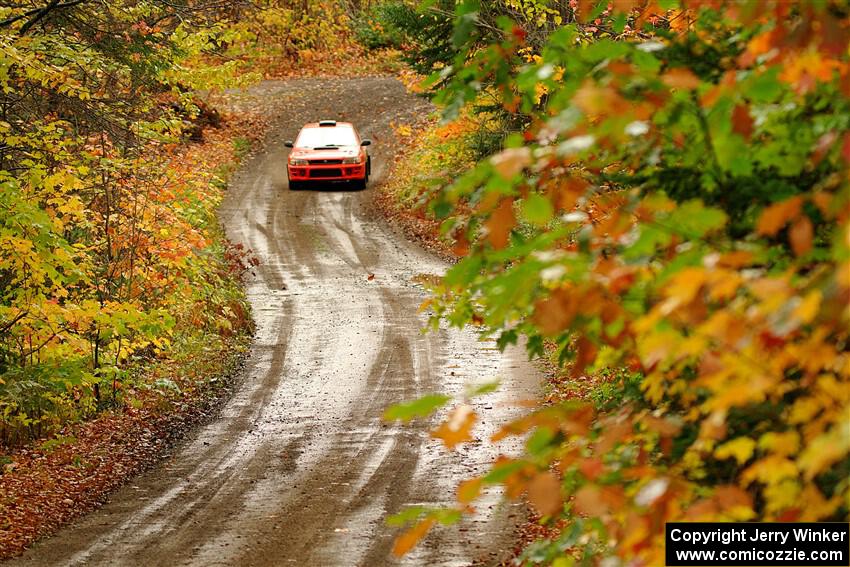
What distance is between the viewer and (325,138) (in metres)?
29.6

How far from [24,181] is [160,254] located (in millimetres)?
3689

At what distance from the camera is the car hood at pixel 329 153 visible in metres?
29.4

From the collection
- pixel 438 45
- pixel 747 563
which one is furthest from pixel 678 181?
pixel 438 45

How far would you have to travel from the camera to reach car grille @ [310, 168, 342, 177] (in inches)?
1163

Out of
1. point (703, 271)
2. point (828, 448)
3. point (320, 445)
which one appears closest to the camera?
point (828, 448)

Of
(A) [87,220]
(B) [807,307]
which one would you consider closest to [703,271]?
(B) [807,307]

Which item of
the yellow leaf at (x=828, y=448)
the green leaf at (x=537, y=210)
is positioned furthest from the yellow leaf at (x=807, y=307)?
the green leaf at (x=537, y=210)

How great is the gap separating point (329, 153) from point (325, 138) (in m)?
0.47

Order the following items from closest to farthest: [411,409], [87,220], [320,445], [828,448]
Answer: [828,448] < [411,409] < [320,445] < [87,220]

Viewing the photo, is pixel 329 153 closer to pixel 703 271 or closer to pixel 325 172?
pixel 325 172

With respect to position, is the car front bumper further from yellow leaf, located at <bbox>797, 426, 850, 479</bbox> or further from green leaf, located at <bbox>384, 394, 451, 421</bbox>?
yellow leaf, located at <bbox>797, 426, 850, 479</bbox>

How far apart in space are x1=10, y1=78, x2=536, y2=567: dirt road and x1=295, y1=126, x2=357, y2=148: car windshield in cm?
555

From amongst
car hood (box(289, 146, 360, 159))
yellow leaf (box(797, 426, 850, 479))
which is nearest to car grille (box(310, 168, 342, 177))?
car hood (box(289, 146, 360, 159))

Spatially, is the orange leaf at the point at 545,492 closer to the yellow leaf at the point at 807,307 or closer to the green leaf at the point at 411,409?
the green leaf at the point at 411,409
